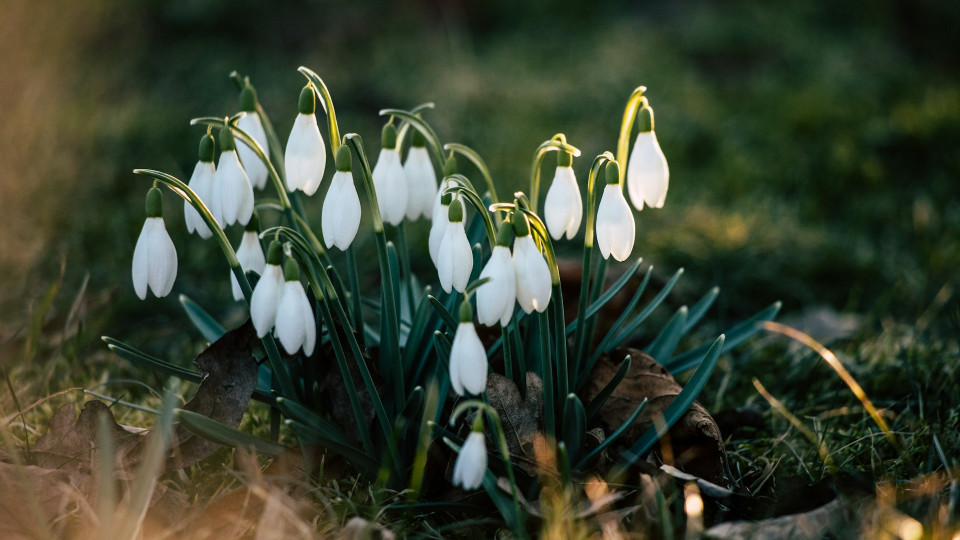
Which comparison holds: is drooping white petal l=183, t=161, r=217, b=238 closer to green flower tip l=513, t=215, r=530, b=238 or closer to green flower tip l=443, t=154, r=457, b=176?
green flower tip l=443, t=154, r=457, b=176

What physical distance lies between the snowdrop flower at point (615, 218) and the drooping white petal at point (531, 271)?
5.0 inches

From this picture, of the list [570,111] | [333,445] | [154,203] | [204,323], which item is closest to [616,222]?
[333,445]

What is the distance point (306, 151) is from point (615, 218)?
0.49 metres

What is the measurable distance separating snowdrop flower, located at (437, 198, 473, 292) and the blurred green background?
1289 mm

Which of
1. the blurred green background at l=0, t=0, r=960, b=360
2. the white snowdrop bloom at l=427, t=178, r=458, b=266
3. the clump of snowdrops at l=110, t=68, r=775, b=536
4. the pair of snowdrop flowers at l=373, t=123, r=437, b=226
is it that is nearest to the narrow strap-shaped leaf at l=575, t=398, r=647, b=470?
the clump of snowdrops at l=110, t=68, r=775, b=536

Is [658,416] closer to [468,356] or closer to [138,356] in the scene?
[468,356]

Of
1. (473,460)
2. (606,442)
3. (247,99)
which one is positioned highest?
(247,99)

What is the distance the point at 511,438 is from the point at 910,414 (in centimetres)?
97

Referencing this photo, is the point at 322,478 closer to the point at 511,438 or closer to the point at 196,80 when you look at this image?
the point at 511,438

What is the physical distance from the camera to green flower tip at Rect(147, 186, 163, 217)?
1180 mm

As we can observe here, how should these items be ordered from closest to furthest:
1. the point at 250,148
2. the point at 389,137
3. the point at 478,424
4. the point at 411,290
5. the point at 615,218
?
the point at 478,424
the point at 615,218
the point at 389,137
the point at 250,148
the point at 411,290

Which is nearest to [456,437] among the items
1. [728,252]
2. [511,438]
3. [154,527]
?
[511,438]

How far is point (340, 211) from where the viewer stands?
47.9 inches

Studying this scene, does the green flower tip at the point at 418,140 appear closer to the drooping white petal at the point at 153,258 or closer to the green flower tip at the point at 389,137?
the green flower tip at the point at 389,137
